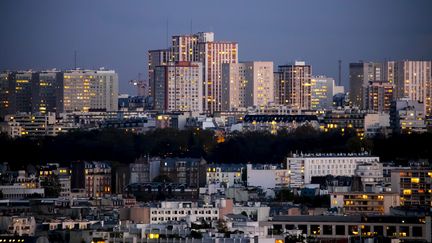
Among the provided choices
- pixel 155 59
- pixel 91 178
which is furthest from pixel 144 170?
pixel 155 59

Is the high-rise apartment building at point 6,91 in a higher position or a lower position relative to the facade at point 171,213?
higher

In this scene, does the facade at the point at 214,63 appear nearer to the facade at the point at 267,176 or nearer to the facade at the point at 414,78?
the facade at the point at 414,78

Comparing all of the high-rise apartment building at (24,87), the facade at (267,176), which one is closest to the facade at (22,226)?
the facade at (267,176)

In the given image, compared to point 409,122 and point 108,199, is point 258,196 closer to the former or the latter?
point 108,199

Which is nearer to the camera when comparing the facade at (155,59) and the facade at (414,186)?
the facade at (414,186)

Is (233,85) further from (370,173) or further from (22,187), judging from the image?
(22,187)

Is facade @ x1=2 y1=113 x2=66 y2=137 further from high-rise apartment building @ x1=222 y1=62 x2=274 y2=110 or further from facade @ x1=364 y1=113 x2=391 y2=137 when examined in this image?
high-rise apartment building @ x1=222 y1=62 x2=274 y2=110

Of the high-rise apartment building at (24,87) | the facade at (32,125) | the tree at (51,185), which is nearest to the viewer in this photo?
the tree at (51,185)
